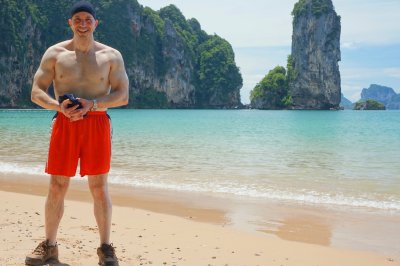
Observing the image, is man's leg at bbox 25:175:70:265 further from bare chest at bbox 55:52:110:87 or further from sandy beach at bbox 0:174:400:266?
bare chest at bbox 55:52:110:87

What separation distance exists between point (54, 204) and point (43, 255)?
39 cm

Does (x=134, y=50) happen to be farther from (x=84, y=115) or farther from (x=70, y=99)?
(x=70, y=99)

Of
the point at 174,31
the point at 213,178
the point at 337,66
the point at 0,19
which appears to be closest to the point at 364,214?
the point at 213,178

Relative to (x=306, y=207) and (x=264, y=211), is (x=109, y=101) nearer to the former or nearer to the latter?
(x=264, y=211)

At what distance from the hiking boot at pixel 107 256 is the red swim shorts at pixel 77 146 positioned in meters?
0.62

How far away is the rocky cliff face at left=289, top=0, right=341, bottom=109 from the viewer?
362 ft

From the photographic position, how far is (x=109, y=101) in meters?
3.61

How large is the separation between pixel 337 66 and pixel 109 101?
380ft

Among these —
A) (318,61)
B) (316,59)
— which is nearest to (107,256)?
(318,61)

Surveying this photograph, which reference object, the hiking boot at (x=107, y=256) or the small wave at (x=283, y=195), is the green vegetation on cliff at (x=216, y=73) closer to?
the small wave at (x=283, y=195)

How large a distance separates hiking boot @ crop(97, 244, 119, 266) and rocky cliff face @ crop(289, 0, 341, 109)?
109 metres

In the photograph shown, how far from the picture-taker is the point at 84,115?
356cm

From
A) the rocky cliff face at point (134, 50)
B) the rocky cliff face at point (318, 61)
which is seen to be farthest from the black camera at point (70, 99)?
the rocky cliff face at point (318, 61)

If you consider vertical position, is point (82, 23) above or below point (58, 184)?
above
